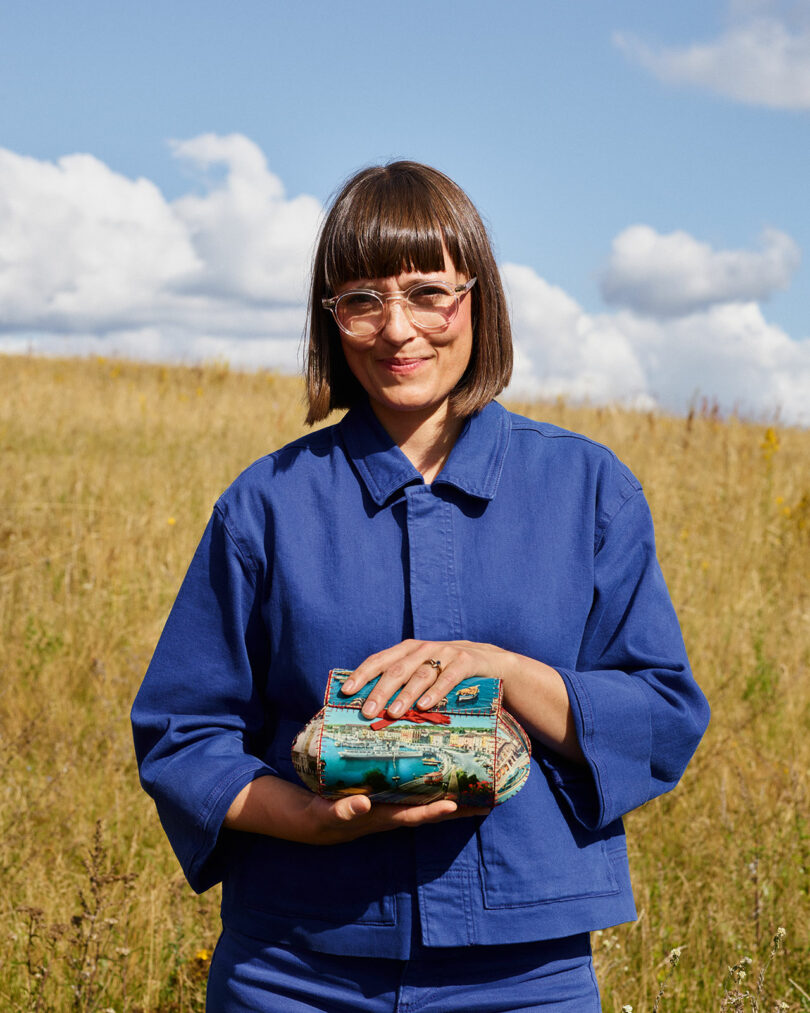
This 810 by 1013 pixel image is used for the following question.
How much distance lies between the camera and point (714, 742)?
3.72m

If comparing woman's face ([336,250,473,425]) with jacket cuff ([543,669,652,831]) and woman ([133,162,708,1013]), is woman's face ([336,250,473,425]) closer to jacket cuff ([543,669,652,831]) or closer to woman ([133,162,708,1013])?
woman ([133,162,708,1013])

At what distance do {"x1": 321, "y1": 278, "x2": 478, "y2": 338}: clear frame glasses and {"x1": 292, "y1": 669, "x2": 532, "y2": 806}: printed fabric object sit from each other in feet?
2.04

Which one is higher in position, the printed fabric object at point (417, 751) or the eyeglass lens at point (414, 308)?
the eyeglass lens at point (414, 308)

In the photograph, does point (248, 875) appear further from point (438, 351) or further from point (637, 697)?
point (438, 351)

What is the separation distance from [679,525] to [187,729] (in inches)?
212

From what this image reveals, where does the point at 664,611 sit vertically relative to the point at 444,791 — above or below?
above

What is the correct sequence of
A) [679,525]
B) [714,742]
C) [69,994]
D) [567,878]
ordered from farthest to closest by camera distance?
1. [679,525]
2. [714,742]
3. [69,994]
4. [567,878]

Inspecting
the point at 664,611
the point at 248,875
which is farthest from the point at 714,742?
the point at 248,875

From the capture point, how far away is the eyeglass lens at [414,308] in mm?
1553

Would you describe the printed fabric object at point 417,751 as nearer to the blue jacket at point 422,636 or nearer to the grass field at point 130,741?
the blue jacket at point 422,636

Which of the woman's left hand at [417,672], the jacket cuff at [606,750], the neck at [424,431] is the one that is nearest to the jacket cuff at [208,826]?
the woman's left hand at [417,672]

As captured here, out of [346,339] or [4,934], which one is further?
[4,934]

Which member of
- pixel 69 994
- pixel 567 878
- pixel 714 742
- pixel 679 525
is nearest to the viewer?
pixel 567 878

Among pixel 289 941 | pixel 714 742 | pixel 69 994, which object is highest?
pixel 289 941
